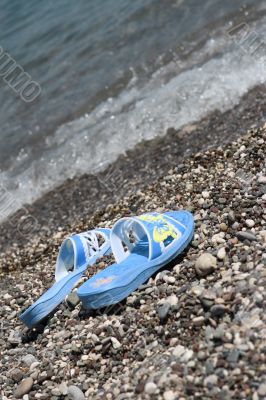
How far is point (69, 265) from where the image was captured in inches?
246

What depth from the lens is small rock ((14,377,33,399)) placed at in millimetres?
4852

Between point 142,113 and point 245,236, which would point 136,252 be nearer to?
point 245,236

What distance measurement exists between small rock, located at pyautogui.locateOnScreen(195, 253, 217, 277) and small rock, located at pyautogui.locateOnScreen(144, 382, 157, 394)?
108 cm

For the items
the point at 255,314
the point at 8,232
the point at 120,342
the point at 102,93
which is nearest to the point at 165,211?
the point at 120,342

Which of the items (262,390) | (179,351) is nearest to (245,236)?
(179,351)

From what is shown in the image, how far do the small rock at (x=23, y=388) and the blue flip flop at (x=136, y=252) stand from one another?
0.78 meters

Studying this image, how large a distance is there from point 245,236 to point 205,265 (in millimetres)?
465

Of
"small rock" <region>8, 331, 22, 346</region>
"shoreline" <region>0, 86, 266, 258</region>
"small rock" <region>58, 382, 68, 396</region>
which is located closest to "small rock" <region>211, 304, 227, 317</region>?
"small rock" <region>58, 382, 68, 396</region>

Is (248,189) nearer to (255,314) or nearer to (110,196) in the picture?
(255,314)

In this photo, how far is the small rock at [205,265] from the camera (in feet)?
15.8

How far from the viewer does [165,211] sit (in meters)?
6.46

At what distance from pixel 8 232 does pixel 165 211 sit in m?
3.73

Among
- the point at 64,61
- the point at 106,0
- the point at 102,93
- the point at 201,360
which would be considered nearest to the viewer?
the point at 201,360

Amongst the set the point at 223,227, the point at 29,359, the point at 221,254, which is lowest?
the point at 223,227
